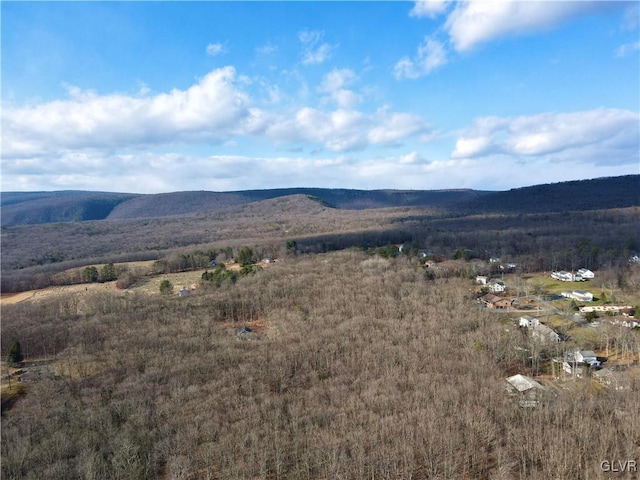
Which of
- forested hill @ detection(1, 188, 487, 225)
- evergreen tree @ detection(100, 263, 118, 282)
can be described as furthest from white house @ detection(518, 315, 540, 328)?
forested hill @ detection(1, 188, 487, 225)

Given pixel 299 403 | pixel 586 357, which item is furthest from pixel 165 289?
pixel 586 357

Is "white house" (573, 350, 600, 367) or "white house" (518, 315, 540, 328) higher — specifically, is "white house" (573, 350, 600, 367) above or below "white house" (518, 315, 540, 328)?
below

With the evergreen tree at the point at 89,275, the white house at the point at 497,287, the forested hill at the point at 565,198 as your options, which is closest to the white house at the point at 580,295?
the white house at the point at 497,287

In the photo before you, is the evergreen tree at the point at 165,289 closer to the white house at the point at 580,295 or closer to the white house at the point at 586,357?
the white house at the point at 586,357

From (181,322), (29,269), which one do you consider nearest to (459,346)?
(181,322)

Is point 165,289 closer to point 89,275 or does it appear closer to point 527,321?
point 89,275

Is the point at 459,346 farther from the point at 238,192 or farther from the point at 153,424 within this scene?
the point at 238,192

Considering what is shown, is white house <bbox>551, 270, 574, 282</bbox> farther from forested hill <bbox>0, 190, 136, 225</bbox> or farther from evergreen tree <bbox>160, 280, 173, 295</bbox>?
forested hill <bbox>0, 190, 136, 225</bbox>
